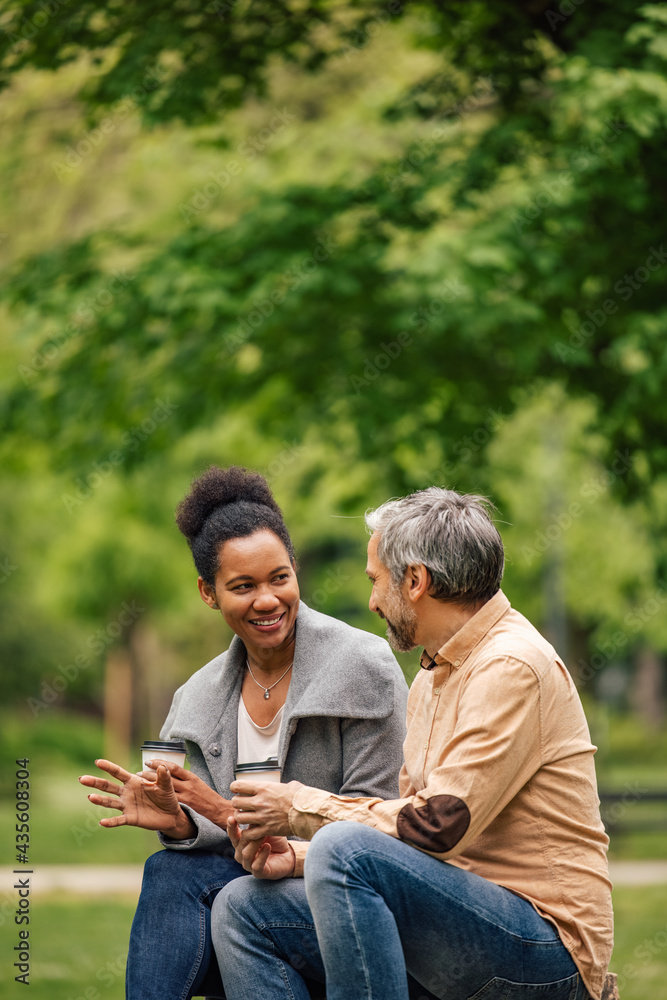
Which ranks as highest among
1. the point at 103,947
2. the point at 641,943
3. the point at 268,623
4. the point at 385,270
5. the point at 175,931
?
the point at 385,270

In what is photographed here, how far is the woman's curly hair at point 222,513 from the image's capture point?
306 centimetres

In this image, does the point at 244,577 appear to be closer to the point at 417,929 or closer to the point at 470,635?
the point at 470,635

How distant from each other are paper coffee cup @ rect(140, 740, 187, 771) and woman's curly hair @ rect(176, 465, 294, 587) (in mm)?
468

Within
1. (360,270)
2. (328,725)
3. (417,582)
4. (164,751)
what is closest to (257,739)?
(328,725)

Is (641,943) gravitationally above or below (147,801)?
below

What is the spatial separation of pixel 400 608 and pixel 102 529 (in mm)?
12953

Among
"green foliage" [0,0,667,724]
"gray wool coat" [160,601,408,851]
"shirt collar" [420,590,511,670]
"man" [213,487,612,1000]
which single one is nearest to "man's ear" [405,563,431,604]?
"man" [213,487,612,1000]

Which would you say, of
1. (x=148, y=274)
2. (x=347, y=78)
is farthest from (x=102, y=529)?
(x=148, y=274)

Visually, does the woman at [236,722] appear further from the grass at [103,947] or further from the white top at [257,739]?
the grass at [103,947]

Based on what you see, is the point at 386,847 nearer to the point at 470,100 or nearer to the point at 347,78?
the point at 470,100

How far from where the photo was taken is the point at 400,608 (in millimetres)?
2602

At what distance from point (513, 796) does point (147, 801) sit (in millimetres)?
945

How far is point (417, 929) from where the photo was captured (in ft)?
7.77

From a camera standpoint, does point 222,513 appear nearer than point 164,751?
No
